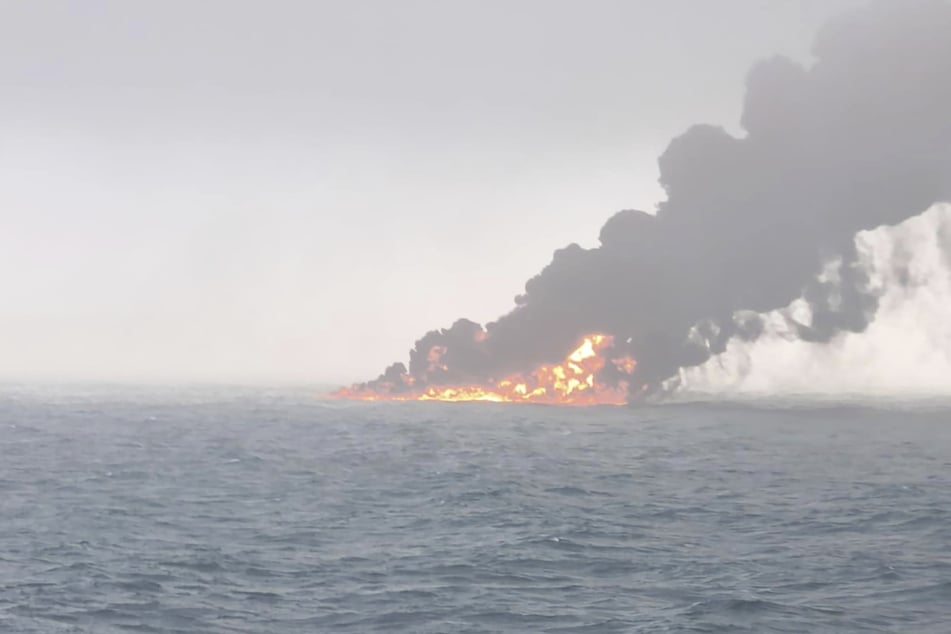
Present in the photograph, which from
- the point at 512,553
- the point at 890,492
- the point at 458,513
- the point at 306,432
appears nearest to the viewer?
the point at 512,553

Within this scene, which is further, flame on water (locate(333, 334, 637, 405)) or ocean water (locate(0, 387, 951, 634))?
flame on water (locate(333, 334, 637, 405))

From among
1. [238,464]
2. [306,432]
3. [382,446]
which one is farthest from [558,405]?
[238,464]

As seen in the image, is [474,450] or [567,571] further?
[474,450]

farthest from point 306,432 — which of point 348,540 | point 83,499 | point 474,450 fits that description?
point 348,540

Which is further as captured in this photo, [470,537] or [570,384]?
[570,384]

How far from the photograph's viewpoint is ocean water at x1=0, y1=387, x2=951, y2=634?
2844 centimetres

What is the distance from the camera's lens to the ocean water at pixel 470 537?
28.4m

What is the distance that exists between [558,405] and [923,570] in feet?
468

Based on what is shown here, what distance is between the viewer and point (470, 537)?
41.1 meters

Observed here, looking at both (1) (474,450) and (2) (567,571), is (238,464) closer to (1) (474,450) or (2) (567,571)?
(1) (474,450)

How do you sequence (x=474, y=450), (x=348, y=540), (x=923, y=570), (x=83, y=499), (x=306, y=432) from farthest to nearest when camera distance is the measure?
(x=306, y=432), (x=474, y=450), (x=83, y=499), (x=348, y=540), (x=923, y=570)

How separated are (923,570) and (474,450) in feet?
169

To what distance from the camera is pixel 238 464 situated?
69.1 meters

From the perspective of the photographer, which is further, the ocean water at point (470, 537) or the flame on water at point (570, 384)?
the flame on water at point (570, 384)
